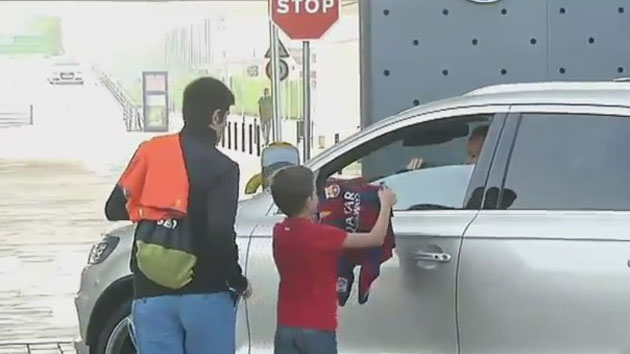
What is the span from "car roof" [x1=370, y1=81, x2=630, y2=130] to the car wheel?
5.11 ft

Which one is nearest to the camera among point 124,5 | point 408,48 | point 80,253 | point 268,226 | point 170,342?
point 170,342

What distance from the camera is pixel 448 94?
10.2 m

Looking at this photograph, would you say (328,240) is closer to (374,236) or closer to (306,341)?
(374,236)

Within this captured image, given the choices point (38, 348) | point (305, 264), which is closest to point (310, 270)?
point (305, 264)

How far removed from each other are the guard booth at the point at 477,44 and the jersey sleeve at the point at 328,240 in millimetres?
5092

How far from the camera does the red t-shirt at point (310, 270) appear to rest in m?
5.11

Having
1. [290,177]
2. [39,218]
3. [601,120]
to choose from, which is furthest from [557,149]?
[39,218]

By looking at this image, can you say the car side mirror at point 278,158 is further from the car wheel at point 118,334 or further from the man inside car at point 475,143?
the car wheel at point 118,334

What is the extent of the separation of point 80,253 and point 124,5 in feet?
134

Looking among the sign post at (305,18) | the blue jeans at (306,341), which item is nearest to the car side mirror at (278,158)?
the blue jeans at (306,341)

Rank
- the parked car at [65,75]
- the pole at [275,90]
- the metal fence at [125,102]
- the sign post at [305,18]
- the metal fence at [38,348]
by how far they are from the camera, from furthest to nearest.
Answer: the parked car at [65,75] < the metal fence at [125,102] < the pole at [275,90] < the sign post at [305,18] < the metal fence at [38,348]

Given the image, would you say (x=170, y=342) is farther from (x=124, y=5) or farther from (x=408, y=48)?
(x=124, y=5)

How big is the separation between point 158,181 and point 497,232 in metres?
1.47

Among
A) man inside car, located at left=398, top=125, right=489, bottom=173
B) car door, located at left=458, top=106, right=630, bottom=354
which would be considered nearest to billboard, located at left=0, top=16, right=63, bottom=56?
man inside car, located at left=398, top=125, right=489, bottom=173
